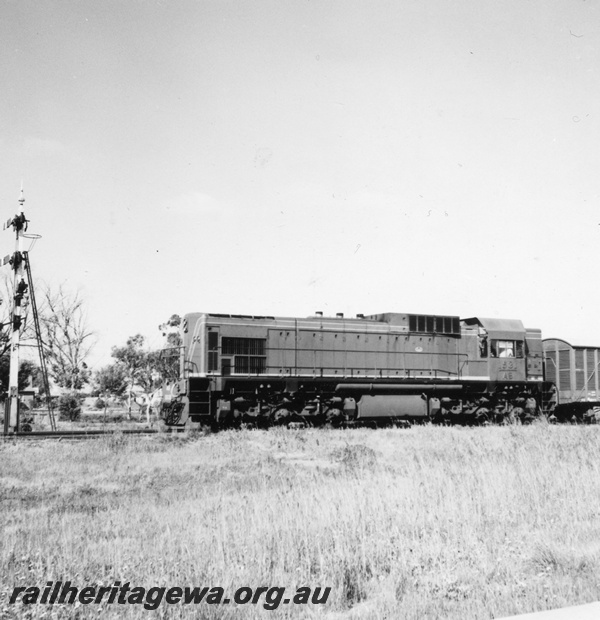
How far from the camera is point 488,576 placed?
5961 mm

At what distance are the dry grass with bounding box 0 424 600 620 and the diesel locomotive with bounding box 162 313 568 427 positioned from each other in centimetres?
637

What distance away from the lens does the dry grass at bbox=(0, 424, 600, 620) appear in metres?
5.64

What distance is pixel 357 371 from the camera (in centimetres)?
2206

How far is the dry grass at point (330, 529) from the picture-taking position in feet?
18.5

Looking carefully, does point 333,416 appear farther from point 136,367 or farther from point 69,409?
point 136,367

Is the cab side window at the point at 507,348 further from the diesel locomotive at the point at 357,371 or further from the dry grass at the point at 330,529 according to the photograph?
the dry grass at the point at 330,529

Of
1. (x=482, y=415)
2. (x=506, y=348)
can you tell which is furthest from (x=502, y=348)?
(x=482, y=415)

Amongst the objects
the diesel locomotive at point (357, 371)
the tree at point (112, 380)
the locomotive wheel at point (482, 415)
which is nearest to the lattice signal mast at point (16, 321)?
the diesel locomotive at point (357, 371)

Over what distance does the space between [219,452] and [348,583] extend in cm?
924

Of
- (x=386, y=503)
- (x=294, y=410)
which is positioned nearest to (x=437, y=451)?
(x=386, y=503)

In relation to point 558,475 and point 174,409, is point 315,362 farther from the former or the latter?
point 558,475

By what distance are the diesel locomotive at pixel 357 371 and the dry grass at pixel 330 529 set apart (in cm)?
637

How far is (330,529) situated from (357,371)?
1485cm

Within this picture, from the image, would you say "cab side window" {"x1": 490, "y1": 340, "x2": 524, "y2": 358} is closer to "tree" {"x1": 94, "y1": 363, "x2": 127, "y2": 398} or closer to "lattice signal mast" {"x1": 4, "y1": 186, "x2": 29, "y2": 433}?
"lattice signal mast" {"x1": 4, "y1": 186, "x2": 29, "y2": 433}
